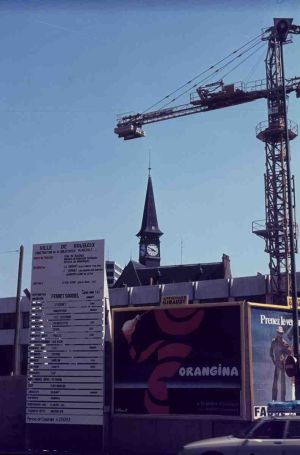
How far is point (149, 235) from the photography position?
11688cm

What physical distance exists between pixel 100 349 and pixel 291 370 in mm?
6236

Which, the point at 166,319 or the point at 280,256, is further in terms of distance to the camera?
the point at 280,256

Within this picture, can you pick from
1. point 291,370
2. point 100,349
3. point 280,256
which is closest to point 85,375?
point 100,349

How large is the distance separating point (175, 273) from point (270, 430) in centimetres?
7538

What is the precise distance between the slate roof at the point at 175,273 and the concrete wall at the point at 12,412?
199ft

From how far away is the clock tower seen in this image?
11656 centimetres

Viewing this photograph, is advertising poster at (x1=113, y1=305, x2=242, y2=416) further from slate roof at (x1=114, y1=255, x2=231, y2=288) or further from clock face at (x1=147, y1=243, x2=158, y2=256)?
clock face at (x1=147, y1=243, x2=158, y2=256)

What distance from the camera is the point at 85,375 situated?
883 inches

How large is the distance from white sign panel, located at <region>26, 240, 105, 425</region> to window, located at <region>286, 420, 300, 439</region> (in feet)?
28.5

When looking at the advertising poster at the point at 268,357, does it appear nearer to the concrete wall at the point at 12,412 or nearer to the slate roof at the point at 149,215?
the concrete wall at the point at 12,412

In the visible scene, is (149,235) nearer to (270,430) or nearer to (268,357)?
(268,357)

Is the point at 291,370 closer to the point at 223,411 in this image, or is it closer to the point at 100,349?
the point at 223,411

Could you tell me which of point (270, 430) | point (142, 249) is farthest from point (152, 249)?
point (270, 430)

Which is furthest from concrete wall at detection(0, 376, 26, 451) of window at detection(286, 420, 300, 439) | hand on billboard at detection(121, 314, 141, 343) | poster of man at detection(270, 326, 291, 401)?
window at detection(286, 420, 300, 439)
